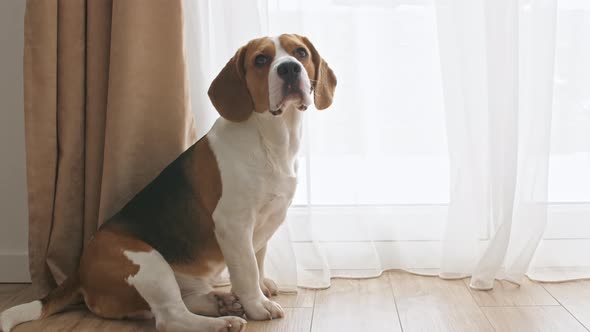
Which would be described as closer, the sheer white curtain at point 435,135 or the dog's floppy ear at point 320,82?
the dog's floppy ear at point 320,82

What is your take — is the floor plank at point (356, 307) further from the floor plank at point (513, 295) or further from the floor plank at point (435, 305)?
the floor plank at point (513, 295)

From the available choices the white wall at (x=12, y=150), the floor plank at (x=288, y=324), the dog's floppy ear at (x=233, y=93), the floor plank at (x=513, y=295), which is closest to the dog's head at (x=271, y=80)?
the dog's floppy ear at (x=233, y=93)

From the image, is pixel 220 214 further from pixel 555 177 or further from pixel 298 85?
pixel 555 177

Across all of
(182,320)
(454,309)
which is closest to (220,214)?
(182,320)

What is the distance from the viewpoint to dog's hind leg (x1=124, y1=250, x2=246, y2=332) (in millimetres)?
2225

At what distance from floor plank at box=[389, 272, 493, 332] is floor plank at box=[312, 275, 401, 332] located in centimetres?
4

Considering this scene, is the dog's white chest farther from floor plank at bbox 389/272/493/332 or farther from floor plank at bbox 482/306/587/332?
floor plank at bbox 482/306/587/332

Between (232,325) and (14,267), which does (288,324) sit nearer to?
(232,325)

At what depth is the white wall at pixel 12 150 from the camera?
9.74 ft

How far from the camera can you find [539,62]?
2650 mm

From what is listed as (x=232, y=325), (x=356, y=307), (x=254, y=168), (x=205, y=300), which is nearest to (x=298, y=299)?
(x=356, y=307)

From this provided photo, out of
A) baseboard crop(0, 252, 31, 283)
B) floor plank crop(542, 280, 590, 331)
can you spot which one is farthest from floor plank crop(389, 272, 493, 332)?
baseboard crop(0, 252, 31, 283)

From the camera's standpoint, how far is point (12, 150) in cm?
303

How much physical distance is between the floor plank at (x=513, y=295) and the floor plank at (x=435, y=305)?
0.15 feet
